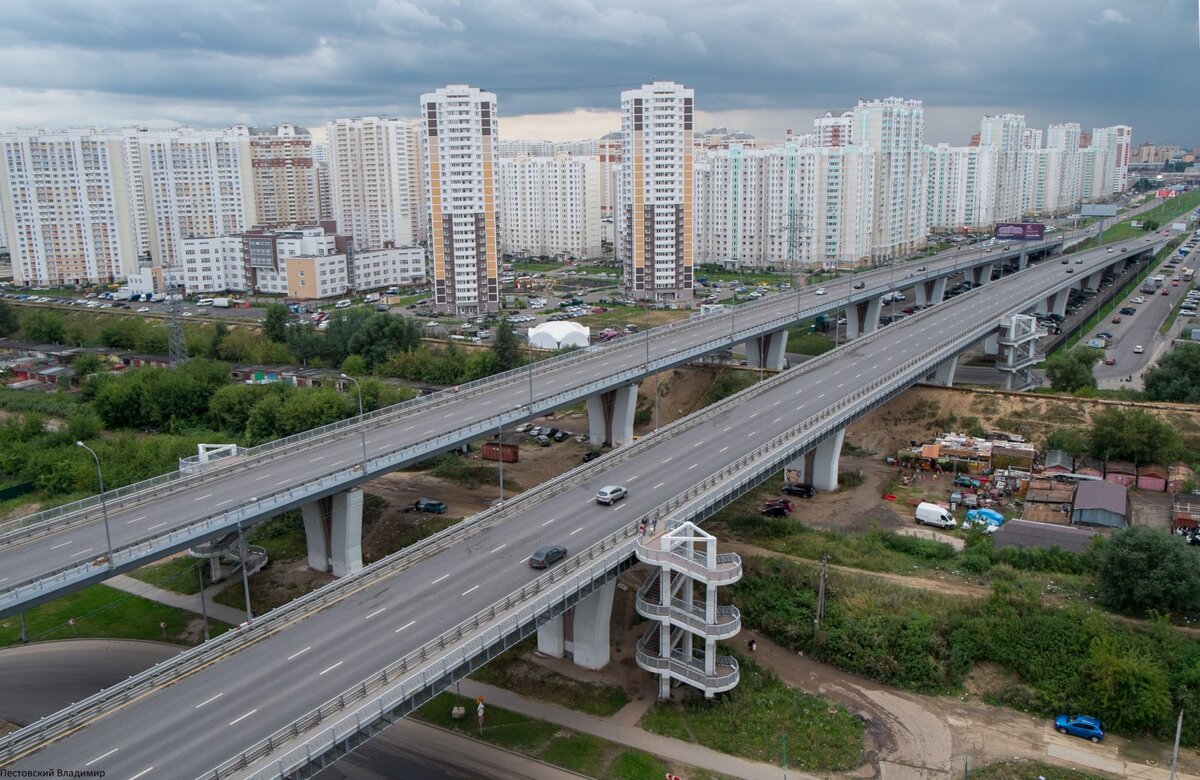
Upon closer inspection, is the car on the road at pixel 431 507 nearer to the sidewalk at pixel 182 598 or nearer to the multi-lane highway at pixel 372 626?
the multi-lane highway at pixel 372 626

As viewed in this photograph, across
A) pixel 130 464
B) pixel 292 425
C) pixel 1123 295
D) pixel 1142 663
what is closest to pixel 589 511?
pixel 1142 663

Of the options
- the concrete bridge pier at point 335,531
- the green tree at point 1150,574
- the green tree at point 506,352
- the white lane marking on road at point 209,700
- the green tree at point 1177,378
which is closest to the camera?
the white lane marking on road at point 209,700

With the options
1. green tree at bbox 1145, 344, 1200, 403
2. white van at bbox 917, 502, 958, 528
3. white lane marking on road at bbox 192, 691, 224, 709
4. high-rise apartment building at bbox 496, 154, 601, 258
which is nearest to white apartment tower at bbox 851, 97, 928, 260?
high-rise apartment building at bbox 496, 154, 601, 258

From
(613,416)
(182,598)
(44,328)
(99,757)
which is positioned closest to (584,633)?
(99,757)

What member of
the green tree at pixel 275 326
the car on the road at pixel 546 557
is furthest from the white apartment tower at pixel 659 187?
the car on the road at pixel 546 557

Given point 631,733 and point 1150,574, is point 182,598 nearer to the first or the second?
point 631,733

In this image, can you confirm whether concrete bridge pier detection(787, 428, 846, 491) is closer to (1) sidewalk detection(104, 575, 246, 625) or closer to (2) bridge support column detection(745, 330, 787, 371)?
(2) bridge support column detection(745, 330, 787, 371)
